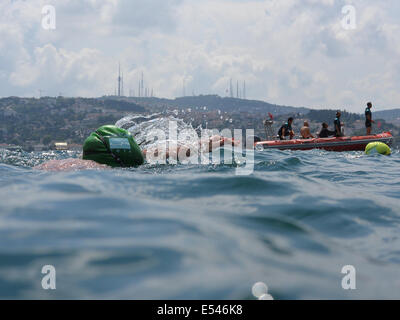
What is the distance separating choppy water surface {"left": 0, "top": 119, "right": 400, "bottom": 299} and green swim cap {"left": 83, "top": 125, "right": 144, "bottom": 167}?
5.10 ft

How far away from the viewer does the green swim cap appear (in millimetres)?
6188

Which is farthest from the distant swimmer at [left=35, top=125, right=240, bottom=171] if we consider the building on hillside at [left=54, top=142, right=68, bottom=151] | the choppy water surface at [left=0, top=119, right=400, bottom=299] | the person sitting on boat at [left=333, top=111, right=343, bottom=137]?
the building on hillside at [left=54, top=142, right=68, bottom=151]

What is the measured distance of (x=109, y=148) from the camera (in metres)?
6.18

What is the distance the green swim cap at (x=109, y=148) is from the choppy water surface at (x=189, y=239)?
155cm

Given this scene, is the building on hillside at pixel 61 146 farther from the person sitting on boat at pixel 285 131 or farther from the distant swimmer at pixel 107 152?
the distant swimmer at pixel 107 152

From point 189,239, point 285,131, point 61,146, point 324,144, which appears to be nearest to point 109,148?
point 189,239

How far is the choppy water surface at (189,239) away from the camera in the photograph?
2.01 meters

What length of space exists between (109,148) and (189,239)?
3893 millimetres

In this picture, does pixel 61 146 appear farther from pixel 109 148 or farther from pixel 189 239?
pixel 189 239

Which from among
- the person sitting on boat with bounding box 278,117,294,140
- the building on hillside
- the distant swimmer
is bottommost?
the building on hillside

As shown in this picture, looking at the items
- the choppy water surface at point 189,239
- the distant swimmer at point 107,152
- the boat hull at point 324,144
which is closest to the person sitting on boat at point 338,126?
the boat hull at point 324,144

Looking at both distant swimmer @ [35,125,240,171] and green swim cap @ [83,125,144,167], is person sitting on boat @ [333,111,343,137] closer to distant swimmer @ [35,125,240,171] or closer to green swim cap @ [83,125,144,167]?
distant swimmer @ [35,125,240,171]
